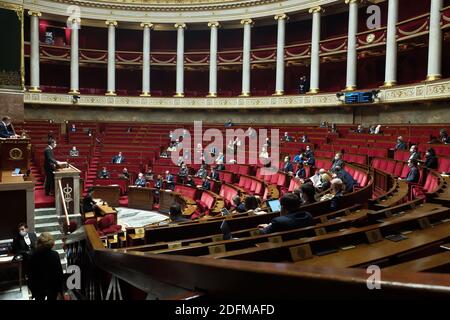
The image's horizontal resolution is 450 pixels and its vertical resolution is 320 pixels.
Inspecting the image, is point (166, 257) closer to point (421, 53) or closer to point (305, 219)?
point (305, 219)

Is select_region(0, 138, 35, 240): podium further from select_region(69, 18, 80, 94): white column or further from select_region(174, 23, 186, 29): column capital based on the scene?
select_region(174, 23, 186, 29): column capital

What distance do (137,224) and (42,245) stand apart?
6.58 metres

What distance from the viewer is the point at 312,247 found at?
7.80 ft

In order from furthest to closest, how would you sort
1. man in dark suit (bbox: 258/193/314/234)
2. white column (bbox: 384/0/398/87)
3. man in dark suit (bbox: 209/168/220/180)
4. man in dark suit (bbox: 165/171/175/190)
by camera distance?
white column (bbox: 384/0/398/87), man in dark suit (bbox: 165/171/175/190), man in dark suit (bbox: 209/168/220/180), man in dark suit (bbox: 258/193/314/234)

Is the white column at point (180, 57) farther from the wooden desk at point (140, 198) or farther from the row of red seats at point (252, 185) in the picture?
the row of red seats at point (252, 185)

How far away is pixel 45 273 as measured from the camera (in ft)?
11.5

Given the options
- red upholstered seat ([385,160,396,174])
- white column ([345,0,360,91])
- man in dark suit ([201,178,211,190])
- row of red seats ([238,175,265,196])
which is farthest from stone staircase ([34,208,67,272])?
white column ([345,0,360,91])

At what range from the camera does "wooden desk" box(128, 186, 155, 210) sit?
1187cm

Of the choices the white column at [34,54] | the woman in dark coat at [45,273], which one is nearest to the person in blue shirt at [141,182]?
the woman in dark coat at [45,273]

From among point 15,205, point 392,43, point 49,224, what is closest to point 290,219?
point 15,205

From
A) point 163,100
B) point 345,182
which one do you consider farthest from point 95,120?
point 345,182

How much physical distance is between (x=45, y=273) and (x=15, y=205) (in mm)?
3704

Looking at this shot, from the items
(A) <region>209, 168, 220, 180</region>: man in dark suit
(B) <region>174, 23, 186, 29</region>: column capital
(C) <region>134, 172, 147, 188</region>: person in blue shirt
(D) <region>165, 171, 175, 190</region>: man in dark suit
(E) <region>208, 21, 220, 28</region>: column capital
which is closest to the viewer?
(A) <region>209, 168, 220, 180</region>: man in dark suit

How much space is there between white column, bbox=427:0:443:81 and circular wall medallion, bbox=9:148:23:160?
1306 centimetres
